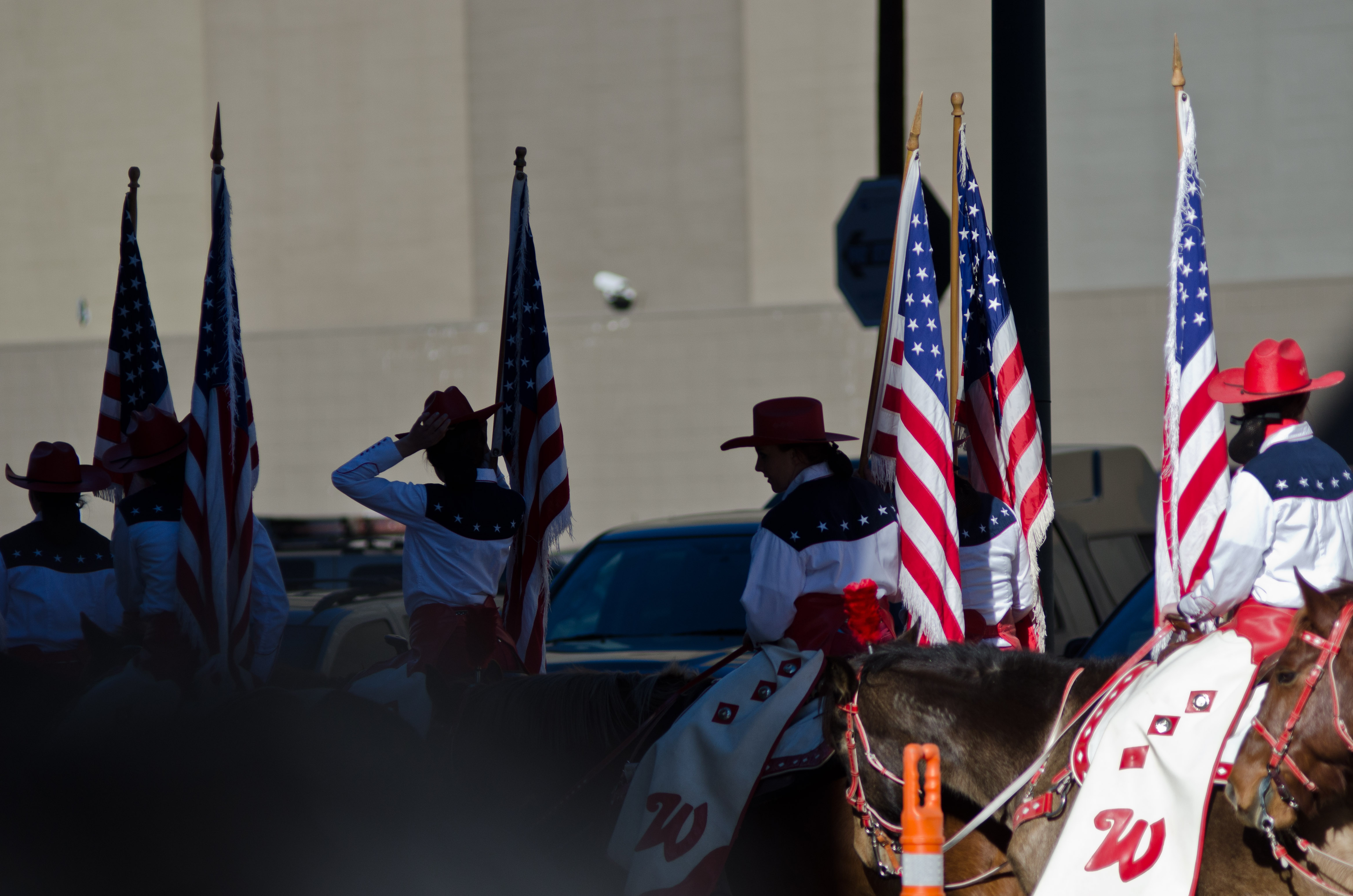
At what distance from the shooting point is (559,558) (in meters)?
11.2

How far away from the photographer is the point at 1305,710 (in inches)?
121

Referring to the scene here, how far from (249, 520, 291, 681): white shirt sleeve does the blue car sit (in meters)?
1.36

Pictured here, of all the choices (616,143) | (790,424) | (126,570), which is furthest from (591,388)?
(790,424)

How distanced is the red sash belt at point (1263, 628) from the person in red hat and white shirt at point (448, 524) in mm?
2938

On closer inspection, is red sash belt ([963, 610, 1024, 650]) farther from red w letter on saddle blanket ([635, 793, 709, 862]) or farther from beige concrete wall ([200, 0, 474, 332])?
beige concrete wall ([200, 0, 474, 332])

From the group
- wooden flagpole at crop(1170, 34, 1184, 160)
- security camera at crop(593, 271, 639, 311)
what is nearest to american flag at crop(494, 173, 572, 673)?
wooden flagpole at crop(1170, 34, 1184, 160)

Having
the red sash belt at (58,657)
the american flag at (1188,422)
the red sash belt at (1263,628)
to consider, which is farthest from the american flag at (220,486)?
the red sash belt at (1263,628)

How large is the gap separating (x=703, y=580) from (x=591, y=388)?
8621mm

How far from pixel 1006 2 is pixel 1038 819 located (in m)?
3.70

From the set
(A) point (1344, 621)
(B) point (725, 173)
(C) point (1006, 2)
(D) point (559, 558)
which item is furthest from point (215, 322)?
(B) point (725, 173)

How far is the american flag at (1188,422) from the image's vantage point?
174 inches

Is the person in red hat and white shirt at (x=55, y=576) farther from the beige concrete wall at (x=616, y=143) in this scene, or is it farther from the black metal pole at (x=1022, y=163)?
the beige concrete wall at (x=616, y=143)

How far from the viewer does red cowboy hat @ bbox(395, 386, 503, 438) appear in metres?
5.18

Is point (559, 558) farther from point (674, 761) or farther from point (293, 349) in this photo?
point (674, 761)
